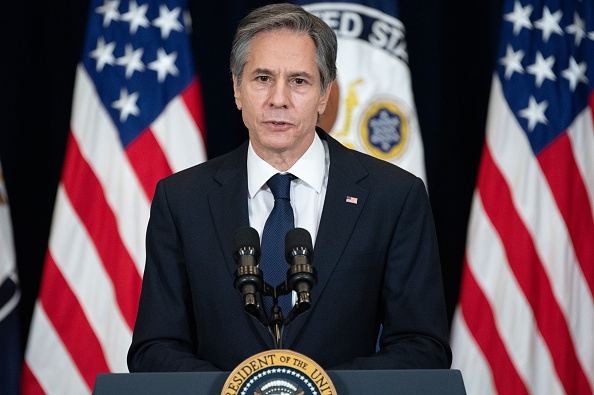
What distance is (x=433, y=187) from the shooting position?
405 cm

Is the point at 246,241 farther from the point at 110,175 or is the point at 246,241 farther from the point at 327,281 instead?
the point at 110,175

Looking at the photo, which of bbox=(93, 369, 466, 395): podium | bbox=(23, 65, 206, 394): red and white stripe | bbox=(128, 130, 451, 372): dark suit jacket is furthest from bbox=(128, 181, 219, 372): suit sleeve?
bbox=(23, 65, 206, 394): red and white stripe

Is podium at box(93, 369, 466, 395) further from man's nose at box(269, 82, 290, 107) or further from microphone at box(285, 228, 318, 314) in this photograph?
man's nose at box(269, 82, 290, 107)

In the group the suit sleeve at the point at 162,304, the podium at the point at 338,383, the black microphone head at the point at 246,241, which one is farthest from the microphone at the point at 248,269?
the suit sleeve at the point at 162,304

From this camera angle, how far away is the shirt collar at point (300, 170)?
7.55ft

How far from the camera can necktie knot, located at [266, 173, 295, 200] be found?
226cm

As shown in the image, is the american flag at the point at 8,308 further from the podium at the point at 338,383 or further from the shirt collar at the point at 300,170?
the podium at the point at 338,383

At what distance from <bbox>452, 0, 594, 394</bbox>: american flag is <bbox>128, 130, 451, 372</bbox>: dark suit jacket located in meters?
1.54

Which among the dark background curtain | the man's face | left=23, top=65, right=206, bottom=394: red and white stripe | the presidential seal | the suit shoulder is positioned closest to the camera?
the presidential seal

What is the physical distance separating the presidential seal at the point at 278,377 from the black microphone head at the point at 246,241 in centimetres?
22

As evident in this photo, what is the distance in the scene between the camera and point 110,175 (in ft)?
12.4

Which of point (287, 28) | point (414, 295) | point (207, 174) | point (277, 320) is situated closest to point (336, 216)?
point (414, 295)

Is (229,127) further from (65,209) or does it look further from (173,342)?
(173,342)

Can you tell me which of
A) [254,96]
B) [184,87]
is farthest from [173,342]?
[184,87]
